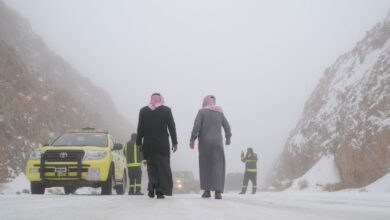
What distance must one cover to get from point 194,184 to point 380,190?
13877mm

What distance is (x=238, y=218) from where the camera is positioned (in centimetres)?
356

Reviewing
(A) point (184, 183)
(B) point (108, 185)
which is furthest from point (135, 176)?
(A) point (184, 183)

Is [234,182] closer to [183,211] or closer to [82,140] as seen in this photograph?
[82,140]

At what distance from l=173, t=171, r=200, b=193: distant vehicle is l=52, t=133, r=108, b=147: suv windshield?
44.1 ft

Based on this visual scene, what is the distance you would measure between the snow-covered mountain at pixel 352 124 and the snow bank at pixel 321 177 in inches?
3.0

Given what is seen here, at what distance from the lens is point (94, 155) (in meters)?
11.8

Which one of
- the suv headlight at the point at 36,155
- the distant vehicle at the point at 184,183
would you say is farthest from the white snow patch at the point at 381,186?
the distant vehicle at the point at 184,183

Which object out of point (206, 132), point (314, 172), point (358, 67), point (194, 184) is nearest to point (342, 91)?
point (358, 67)

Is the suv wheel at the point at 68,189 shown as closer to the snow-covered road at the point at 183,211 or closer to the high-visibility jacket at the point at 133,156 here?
the high-visibility jacket at the point at 133,156

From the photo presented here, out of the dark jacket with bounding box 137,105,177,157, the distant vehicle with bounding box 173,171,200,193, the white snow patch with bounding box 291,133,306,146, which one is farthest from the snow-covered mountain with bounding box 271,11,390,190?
the dark jacket with bounding box 137,105,177,157

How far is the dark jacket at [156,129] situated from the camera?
9289 mm

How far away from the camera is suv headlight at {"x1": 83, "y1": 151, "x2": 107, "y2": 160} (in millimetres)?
11688

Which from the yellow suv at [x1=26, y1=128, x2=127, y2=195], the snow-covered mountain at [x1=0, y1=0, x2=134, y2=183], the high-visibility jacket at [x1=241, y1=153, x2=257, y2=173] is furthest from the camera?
the snow-covered mountain at [x1=0, y1=0, x2=134, y2=183]

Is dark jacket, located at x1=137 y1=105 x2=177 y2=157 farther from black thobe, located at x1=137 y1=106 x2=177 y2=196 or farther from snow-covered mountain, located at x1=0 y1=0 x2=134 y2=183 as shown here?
snow-covered mountain, located at x1=0 y1=0 x2=134 y2=183
